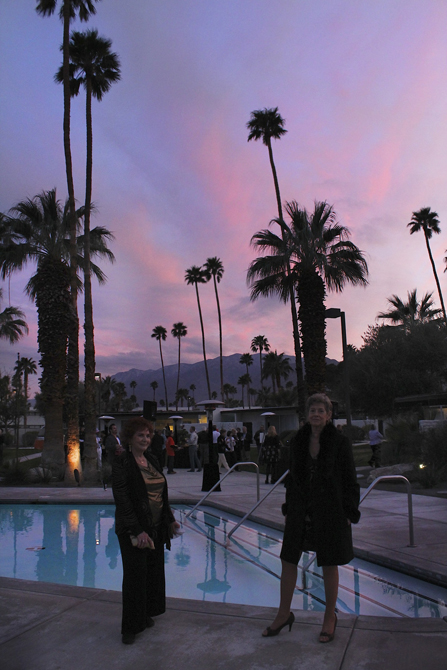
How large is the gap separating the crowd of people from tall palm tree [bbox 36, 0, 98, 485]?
45.7 feet

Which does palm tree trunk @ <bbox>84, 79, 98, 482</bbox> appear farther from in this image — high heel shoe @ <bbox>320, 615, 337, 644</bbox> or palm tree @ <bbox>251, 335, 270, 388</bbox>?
palm tree @ <bbox>251, 335, 270, 388</bbox>

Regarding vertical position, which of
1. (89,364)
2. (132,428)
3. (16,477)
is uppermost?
(89,364)

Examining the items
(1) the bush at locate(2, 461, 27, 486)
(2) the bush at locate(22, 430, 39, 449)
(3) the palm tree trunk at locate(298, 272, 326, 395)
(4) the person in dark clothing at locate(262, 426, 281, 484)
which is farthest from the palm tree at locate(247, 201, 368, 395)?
(2) the bush at locate(22, 430, 39, 449)

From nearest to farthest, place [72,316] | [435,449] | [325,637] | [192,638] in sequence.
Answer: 1. [325,637]
2. [192,638]
3. [435,449]
4. [72,316]

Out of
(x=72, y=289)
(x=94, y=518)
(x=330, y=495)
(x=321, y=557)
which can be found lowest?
(x=94, y=518)

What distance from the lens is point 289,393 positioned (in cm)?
7762

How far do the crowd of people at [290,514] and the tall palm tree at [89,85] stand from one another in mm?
14367

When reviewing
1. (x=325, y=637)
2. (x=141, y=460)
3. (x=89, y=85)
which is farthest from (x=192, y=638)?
(x=89, y=85)

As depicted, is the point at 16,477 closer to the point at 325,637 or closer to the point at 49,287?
the point at 49,287

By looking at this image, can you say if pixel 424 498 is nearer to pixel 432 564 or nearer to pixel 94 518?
pixel 432 564

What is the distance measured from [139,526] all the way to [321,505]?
1.32m

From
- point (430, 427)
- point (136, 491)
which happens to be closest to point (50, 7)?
point (430, 427)

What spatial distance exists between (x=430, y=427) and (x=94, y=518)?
11.3 meters

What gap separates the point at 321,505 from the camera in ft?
11.9
